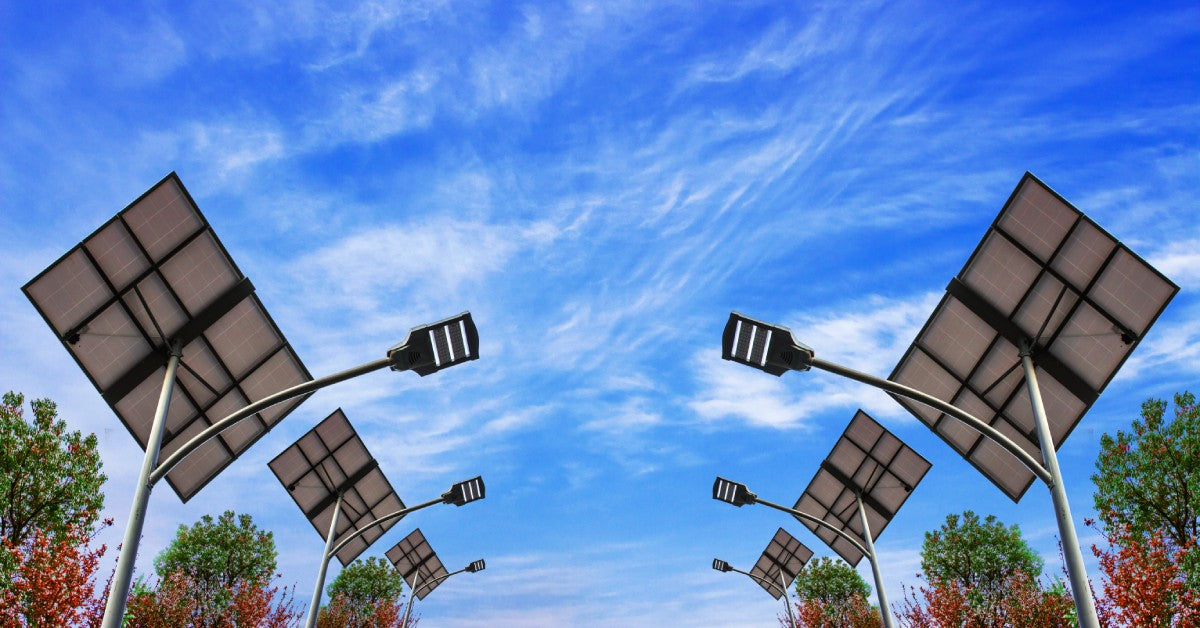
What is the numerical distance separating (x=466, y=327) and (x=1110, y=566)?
28.4 m

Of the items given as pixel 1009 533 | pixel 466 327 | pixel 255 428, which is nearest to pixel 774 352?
pixel 466 327

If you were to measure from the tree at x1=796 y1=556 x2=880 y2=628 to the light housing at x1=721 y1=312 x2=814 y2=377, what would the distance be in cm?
4899

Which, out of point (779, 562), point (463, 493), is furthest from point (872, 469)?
point (779, 562)

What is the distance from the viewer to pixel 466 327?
9.44 m

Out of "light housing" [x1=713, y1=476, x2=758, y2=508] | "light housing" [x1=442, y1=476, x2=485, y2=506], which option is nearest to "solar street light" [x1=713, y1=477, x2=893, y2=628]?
"light housing" [x1=713, y1=476, x2=758, y2=508]

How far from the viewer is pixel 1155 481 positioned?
82.8 ft

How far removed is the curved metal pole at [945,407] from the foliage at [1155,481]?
2007 cm

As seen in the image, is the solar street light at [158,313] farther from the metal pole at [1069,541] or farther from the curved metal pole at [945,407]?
the metal pole at [1069,541]

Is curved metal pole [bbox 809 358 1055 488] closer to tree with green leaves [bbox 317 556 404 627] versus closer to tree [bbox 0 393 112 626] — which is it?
tree [bbox 0 393 112 626]

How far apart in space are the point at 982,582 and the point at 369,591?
1869 inches

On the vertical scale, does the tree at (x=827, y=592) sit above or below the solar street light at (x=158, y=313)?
above

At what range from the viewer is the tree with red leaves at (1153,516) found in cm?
2325

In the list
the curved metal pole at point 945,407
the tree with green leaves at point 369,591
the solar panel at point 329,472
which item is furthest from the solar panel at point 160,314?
the tree with green leaves at point 369,591

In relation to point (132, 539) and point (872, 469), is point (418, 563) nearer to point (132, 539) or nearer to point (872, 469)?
point (872, 469)
